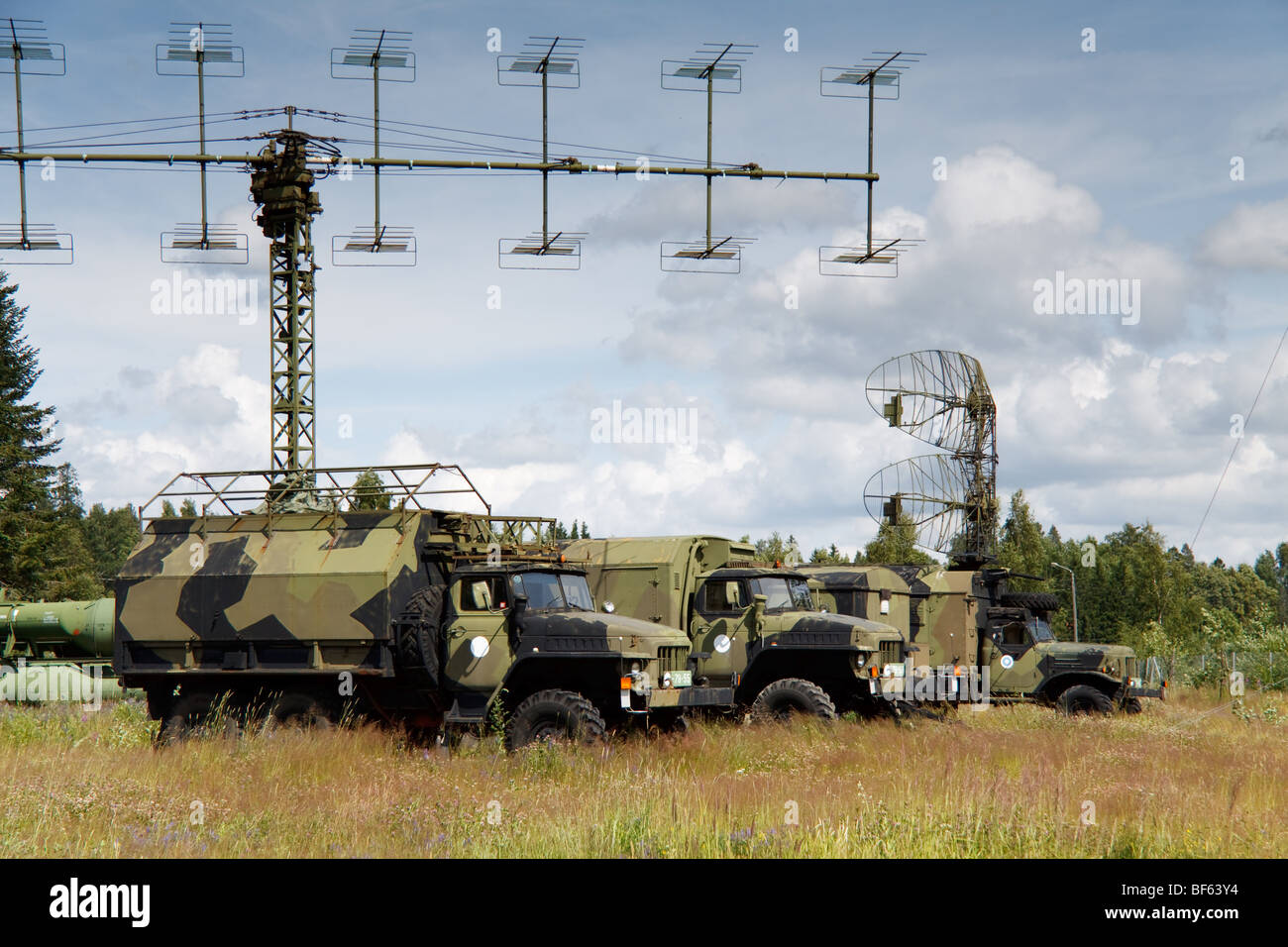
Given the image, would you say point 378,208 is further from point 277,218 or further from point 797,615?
point 797,615

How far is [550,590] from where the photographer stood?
1645 cm

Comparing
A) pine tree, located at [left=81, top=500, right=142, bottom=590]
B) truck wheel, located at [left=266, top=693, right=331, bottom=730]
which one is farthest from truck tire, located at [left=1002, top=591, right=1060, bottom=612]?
pine tree, located at [left=81, top=500, right=142, bottom=590]

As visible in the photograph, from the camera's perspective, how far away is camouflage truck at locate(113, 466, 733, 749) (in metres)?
15.6

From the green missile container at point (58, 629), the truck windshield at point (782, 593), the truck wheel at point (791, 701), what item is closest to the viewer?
the truck wheel at point (791, 701)

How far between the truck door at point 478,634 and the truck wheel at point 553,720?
3.11 ft

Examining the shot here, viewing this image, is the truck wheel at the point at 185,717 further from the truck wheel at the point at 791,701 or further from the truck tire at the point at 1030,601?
the truck tire at the point at 1030,601

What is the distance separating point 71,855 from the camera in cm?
878

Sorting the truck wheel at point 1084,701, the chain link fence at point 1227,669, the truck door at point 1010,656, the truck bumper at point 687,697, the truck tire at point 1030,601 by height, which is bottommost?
the chain link fence at point 1227,669

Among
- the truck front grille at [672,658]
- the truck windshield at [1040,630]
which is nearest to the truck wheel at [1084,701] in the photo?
the truck windshield at [1040,630]

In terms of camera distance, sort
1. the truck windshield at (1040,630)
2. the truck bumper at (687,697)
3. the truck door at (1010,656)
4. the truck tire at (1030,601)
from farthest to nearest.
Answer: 1. the truck tire at (1030,601)
2. the truck windshield at (1040,630)
3. the truck door at (1010,656)
4. the truck bumper at (687,697)

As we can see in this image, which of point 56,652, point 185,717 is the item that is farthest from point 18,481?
point 185,717

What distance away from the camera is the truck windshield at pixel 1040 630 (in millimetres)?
24922

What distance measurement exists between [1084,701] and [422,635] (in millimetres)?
13461

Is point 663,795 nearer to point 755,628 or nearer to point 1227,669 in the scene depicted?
point 755,628
